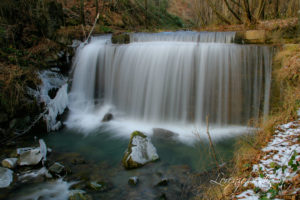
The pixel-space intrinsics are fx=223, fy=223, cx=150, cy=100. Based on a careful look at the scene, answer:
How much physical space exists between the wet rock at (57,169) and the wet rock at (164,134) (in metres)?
2.86

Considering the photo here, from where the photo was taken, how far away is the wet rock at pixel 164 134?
672 centimetres

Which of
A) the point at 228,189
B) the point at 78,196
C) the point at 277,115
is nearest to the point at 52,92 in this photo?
the point at 78,196

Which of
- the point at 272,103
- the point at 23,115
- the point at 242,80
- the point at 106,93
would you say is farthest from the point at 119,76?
the point at 272,103

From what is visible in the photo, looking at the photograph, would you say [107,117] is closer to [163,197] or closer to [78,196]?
[78,196]

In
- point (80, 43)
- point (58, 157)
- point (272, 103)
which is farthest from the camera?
point (80, 43)

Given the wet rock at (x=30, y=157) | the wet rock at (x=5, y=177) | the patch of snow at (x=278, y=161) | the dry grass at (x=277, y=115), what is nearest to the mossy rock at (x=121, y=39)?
the dry grass at (x=277, y=115)

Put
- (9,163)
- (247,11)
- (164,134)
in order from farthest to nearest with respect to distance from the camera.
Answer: (247,11), (164,134), (9,163)

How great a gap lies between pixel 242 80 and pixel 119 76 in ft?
15.0

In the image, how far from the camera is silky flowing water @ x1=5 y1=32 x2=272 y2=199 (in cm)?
506

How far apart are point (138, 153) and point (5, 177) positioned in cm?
281

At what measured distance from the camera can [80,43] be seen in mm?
10430

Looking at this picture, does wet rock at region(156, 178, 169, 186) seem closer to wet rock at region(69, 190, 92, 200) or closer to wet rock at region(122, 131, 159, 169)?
wet rock at region(122, 131, 159, 169)

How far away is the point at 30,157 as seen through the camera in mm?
5195

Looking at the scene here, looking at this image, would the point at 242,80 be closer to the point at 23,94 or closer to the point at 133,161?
the point at 133,161
